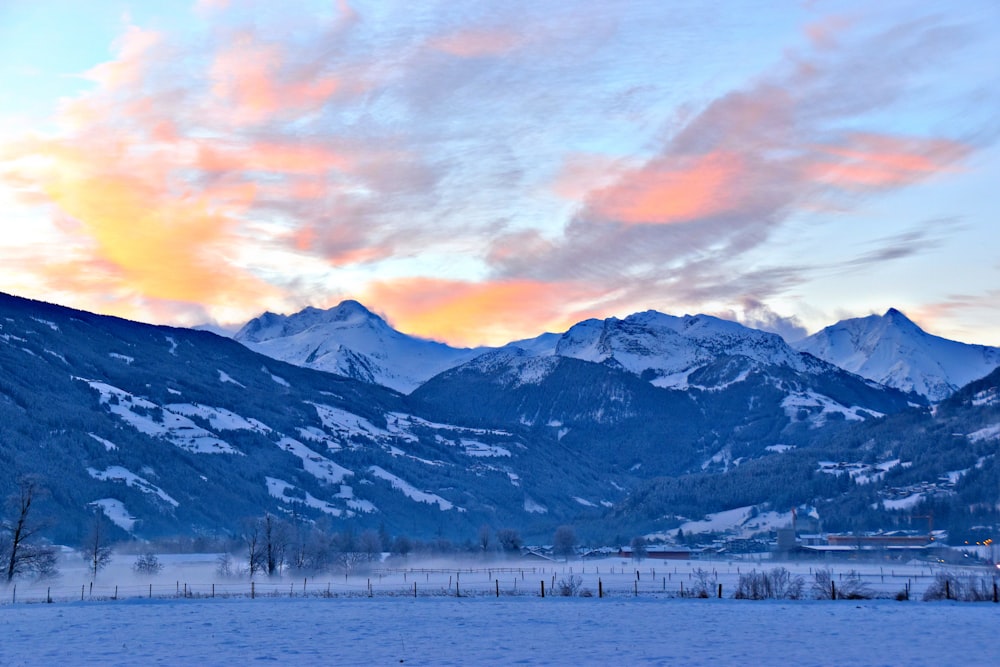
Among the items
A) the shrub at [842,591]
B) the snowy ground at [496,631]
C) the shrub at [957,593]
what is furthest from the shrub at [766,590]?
the shrub at [957,593]

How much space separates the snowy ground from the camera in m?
67.5

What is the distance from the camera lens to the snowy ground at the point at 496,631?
67.5m

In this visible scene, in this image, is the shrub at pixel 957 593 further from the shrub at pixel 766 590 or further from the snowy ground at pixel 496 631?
the shrub at pixel 766 590

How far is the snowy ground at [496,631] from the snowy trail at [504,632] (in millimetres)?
129

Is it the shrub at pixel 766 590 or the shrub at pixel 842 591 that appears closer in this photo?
the shrub at pixel 842 591

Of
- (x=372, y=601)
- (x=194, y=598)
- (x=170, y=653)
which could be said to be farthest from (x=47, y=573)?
(x=170, y=653)

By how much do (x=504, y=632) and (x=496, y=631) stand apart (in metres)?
0.99

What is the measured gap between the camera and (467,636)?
3093 inches

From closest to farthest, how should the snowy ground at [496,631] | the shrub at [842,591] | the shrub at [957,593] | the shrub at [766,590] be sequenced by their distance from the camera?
the snowy ground at [496,631] → the shrub at [957,593] → the shrub at [842,591] → the shrub at [766,590]

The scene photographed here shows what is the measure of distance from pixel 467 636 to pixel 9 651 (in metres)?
28.2

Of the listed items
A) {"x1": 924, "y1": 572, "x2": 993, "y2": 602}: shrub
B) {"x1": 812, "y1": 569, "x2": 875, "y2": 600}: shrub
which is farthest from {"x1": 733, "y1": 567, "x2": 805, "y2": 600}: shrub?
{"x1": 924, "y1": 572, "x2": 993, "y2": 602}: shrub

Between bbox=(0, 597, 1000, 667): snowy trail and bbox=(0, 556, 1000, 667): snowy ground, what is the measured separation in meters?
0.13

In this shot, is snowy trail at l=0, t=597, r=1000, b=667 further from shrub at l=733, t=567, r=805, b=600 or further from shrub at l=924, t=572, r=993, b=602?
shrub at l=733, t=567, r=805, b=600

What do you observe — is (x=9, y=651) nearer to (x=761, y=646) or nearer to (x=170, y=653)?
(x=170, y=653)
